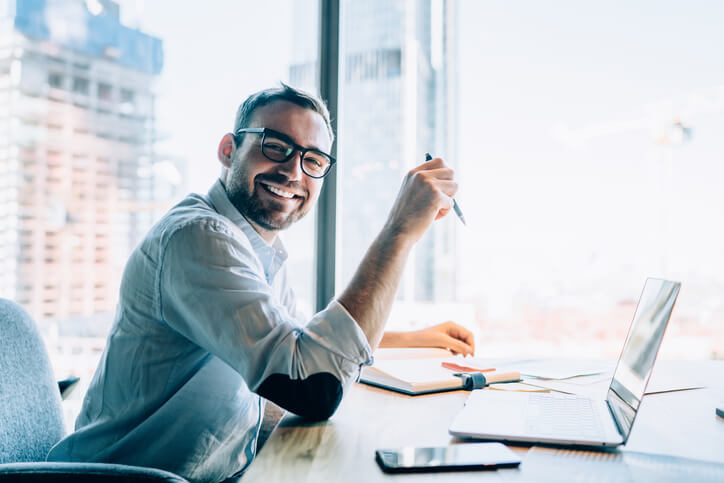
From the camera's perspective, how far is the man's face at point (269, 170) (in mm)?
1083

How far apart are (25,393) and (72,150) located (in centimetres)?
117

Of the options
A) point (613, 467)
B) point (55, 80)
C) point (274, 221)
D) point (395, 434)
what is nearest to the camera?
point (613, 467)

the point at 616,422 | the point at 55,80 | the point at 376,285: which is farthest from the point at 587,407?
the point at 55,80

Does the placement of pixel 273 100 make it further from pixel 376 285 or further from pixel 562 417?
pixel 562 417

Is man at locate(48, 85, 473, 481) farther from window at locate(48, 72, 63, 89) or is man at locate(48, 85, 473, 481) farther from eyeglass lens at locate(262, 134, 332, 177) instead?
window at locate(48, 72, 63, 89)

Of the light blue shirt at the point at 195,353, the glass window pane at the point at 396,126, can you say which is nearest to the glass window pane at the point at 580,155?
the glass window pane at the point at 396,126

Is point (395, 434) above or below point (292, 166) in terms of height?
below

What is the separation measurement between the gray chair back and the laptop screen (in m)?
0.91

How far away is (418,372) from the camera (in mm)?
1046

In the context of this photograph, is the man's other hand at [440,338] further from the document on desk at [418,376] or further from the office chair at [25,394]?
the office chair at [25,394]

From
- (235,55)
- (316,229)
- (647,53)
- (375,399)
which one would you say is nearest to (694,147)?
(647,53)

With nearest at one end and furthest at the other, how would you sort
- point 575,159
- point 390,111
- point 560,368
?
point 560,368
point 390,111
point 575,159

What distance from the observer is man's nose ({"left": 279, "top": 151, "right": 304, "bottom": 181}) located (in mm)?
1091

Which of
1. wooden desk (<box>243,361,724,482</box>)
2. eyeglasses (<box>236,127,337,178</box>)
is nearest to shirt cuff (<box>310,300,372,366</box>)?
wooden desk (<box>243,361,724,482</box>)
